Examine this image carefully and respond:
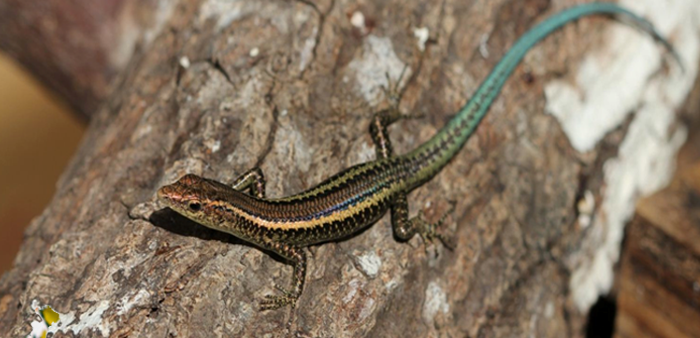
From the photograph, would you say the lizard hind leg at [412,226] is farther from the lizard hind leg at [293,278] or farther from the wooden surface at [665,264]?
the wooden surface at [665,264]

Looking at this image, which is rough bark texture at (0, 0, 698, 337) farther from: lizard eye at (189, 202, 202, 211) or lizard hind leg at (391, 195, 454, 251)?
lizard eye at (189, 202, 202, 211)

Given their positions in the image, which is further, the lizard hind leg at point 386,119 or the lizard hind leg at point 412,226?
the lizard hind leg at point 386,119

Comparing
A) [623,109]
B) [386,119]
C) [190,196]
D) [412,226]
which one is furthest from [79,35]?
[623,109]

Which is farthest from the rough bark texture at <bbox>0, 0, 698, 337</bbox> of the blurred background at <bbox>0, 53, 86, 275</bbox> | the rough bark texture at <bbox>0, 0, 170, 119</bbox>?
the blurred background at <bbox>0, 53, 86, 275</bbox>

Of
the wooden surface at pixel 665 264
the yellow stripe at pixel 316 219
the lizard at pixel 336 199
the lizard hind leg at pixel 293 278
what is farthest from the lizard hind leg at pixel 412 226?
the wooden surface at pixel 665 264

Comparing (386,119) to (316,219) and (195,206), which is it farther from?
(195,206)

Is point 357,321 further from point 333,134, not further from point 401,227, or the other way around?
point 333,134
